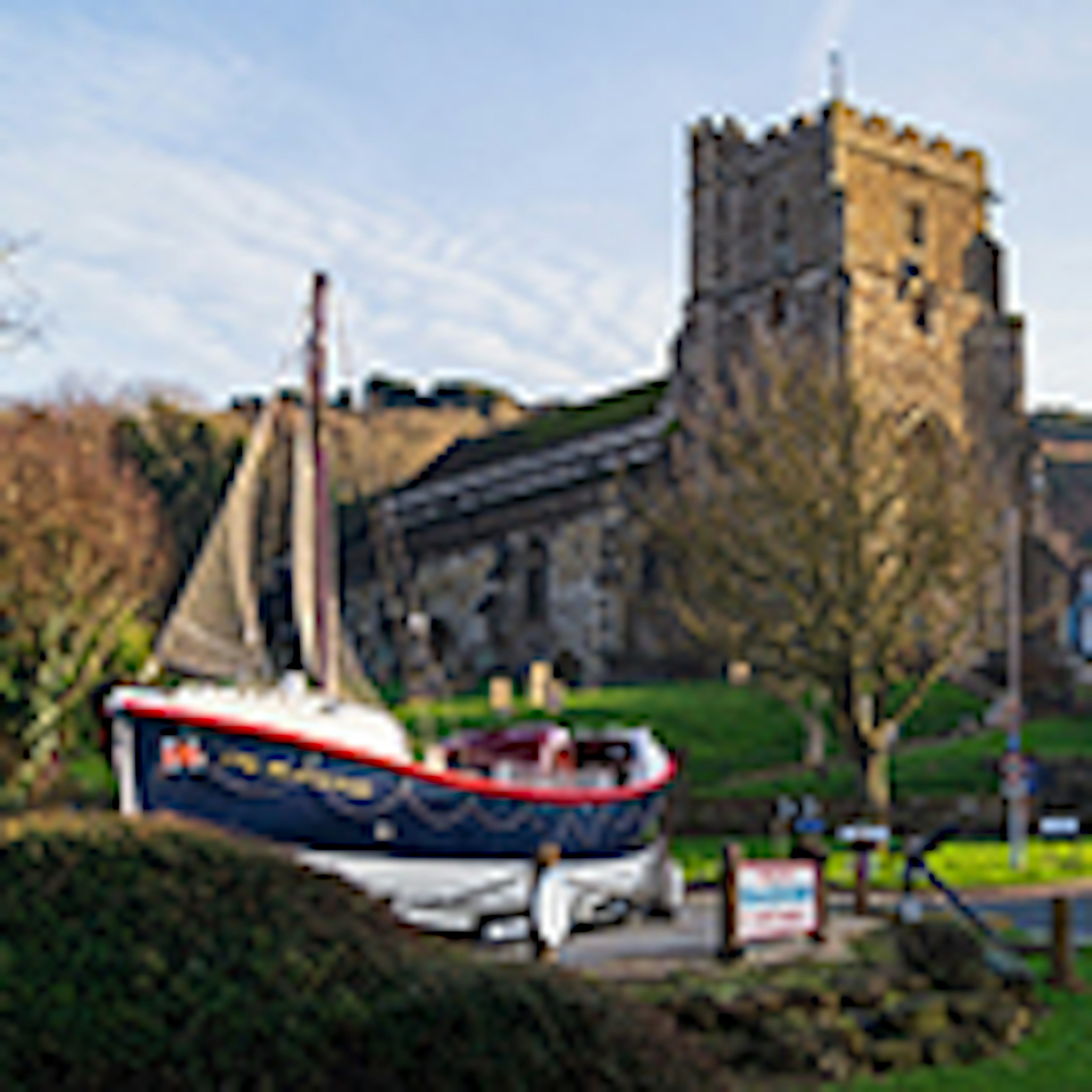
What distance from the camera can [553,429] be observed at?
5722cm

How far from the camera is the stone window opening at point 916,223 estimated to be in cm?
4425

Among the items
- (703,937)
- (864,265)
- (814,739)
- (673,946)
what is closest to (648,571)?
(864,265)

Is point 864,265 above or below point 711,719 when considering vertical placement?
above

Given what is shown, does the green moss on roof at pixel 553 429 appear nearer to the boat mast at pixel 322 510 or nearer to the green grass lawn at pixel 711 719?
the green grass lawn at pixel 711 719

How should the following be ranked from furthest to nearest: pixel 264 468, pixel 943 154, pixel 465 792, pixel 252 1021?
1. pixel 264 468
2. pixel 943 154
3. pixel 465 792
4. pixel 252 1021

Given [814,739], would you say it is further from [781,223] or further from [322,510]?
[781,223]

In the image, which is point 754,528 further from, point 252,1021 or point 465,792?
point 252,1021

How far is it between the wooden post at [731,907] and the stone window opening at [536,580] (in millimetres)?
35069

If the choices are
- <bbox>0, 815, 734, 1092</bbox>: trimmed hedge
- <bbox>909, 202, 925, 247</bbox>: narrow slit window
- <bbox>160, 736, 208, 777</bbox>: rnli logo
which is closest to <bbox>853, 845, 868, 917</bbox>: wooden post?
<bbox>160, 736, 208, 777</bbox>: rnli logo

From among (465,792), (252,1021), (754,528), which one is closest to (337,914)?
(252,1021)

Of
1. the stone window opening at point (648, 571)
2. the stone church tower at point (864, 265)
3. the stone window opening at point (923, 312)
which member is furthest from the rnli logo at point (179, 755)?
the stone window opening at point (923, 312)

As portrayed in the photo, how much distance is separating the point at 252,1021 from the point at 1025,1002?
10.7 meters

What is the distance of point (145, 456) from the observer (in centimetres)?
5831

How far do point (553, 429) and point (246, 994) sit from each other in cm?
5202
